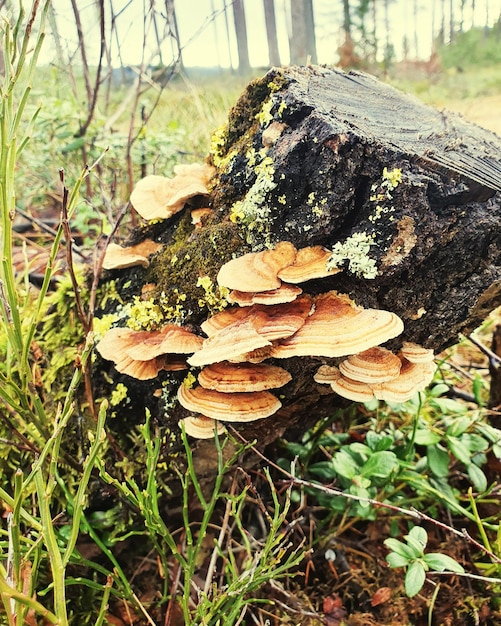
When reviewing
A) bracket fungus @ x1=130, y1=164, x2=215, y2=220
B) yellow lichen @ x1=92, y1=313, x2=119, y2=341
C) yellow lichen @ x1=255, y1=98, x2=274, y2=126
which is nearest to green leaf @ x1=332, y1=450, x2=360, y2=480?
yellow lichen @ x1=92, y1=313, x2=119, y2=341

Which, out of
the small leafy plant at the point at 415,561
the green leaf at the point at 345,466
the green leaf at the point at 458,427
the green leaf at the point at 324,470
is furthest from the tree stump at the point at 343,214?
the small leafy plant at the point at 415,561

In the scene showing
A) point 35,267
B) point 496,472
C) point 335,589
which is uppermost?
point 35,267

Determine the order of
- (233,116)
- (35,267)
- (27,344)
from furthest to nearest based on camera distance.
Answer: (35,267)
(233,116)
(27,344)

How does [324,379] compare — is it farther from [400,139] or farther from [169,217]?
[169,217]

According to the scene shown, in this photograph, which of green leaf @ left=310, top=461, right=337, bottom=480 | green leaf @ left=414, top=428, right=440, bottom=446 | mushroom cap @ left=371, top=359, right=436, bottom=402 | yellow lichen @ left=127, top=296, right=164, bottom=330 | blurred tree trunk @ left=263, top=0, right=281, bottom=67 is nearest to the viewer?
mushroom cap @ left=371, top=359, right=436, bottom=402

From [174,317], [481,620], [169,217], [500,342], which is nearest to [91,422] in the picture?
[174,317]

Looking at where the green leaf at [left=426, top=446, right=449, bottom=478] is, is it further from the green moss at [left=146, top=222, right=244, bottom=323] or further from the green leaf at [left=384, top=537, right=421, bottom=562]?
the green moss at [left=146, top=222, right=244, bottom=323]

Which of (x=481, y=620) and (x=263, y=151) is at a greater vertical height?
(x=263, y=151)

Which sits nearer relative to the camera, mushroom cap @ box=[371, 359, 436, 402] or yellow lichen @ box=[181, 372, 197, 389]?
mushroom cap @ box=[371, 359, 436, 402]
